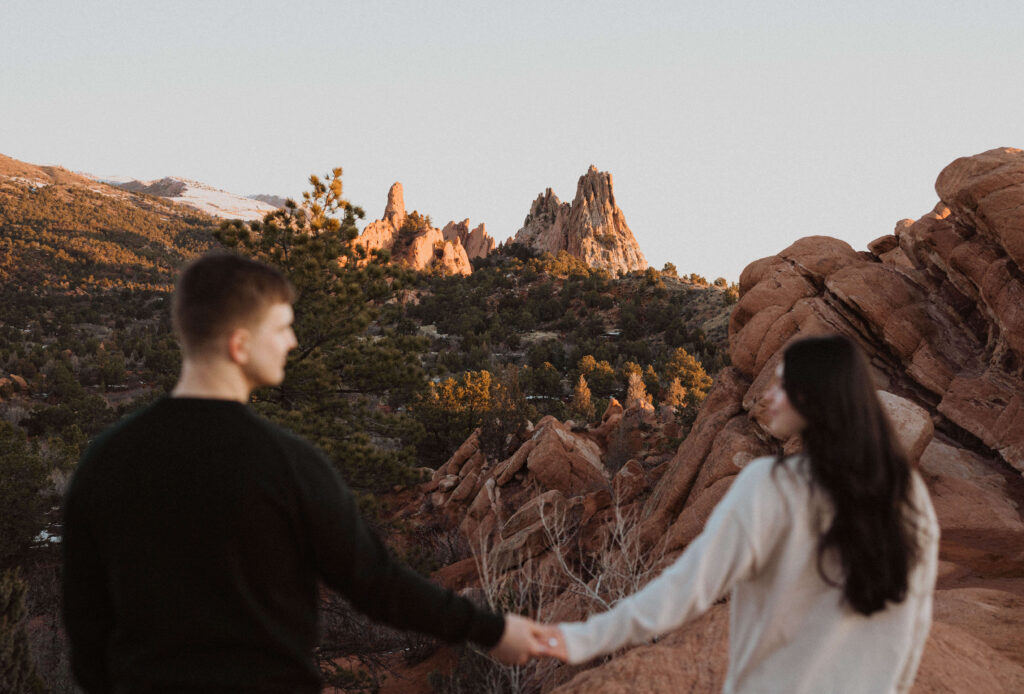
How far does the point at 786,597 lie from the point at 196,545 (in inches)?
52.2

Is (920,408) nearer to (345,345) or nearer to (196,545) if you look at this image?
(345,345)

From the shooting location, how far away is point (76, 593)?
140cm

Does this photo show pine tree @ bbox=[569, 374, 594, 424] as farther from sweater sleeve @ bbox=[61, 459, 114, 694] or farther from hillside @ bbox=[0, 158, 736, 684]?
sweater sleeve @ bbox=[61, 459, 114, 694]

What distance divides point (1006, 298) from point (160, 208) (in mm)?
97801

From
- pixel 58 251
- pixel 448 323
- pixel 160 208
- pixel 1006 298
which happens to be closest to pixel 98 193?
pixel 160 208

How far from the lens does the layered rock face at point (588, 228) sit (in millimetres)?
76500

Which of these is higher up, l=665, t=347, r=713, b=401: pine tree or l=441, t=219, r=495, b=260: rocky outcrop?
l=441, t=219, r=495, b=260: rocky outcrop

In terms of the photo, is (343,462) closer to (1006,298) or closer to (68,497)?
(68,497)

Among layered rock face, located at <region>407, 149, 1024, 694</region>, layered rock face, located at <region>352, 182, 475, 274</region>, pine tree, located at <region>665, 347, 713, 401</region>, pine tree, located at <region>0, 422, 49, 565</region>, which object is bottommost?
pine tree, located at <region>0, 422, 49, 565</region>

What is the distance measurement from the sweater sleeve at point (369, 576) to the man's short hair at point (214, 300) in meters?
0.36

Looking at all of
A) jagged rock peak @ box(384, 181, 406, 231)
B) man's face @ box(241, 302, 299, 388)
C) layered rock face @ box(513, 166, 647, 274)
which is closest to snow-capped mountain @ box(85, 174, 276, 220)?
jagged rock peak @ box(384, 181, 406, 231)

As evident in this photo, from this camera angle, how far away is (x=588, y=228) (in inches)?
3046

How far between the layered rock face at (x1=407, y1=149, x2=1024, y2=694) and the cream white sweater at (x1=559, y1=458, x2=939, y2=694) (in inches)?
81.5

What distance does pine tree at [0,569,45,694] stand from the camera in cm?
652
